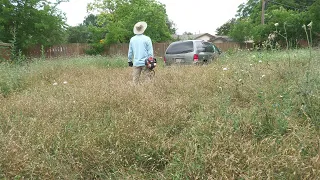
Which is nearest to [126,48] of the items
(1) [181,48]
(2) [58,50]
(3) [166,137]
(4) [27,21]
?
(2) [58,50]

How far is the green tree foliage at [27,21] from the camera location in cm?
1539

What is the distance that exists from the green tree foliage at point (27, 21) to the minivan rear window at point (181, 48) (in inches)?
389

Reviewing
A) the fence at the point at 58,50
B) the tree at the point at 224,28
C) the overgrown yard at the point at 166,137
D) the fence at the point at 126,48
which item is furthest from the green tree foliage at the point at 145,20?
the tree at the point at 224,28

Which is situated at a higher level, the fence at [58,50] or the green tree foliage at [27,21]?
the green tree foliage at [27,21]

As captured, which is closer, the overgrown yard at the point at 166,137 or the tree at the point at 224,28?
the overgrown yard at the point at 166,137

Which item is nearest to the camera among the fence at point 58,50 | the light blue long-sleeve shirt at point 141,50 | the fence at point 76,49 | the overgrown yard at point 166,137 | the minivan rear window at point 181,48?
the overgrown yard at point 166,137

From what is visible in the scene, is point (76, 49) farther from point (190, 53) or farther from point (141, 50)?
point (141, 50)

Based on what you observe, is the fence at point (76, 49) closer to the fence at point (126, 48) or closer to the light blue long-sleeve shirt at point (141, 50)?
the fence at point (126, 48)

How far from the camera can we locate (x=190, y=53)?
30.6ft

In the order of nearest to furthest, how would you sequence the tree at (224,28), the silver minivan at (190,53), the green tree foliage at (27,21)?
the silver minivan at (190,53) → the green tree foliage at (27,21) → the tree at (224,28)

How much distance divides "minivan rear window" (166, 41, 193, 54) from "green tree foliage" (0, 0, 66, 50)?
988 centimetres

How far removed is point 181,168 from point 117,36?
20.4m

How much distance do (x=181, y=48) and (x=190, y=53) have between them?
65 cm

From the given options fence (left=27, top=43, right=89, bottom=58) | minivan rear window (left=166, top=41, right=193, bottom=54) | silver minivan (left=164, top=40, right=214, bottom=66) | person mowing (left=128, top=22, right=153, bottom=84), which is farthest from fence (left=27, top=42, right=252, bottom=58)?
person mowing (left=128, top=22, right=153, bottom=84)
